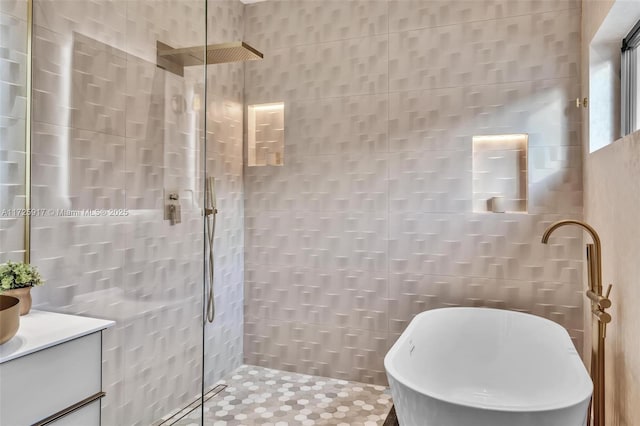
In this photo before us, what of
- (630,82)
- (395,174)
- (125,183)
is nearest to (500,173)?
(395,174)

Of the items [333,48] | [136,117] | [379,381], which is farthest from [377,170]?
[136,117]

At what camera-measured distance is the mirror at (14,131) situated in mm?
1507

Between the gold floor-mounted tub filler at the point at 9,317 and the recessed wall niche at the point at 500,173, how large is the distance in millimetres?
2690

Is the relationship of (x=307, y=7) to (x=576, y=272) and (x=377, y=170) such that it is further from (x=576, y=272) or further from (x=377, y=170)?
(x=576, y=272)

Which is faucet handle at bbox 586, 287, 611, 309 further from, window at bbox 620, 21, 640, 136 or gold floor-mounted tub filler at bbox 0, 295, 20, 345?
gold floor-mounted tub filler at bbox 0, 295, 20, 345

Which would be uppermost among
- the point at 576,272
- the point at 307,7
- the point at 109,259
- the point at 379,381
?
the point at 307,7

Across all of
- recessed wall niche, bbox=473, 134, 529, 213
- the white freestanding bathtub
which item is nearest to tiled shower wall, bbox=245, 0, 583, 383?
recessed wall niche, bbox=473, 134, 529, 213

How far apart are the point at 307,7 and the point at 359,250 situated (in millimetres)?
1961

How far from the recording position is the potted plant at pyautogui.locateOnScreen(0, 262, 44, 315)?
144 cm

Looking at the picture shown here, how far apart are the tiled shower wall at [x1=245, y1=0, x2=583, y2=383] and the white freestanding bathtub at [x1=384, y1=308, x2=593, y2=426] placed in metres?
0.37

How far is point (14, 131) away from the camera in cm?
153

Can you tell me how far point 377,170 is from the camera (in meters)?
3.31

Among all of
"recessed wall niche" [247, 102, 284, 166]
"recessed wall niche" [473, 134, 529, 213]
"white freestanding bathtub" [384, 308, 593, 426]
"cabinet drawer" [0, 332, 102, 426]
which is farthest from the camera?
"recessed wall niche" [247, 102, 284, 166]

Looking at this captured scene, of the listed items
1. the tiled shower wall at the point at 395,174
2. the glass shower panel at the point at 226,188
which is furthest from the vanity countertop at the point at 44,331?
the tiled shower wall at the point at 395,174
